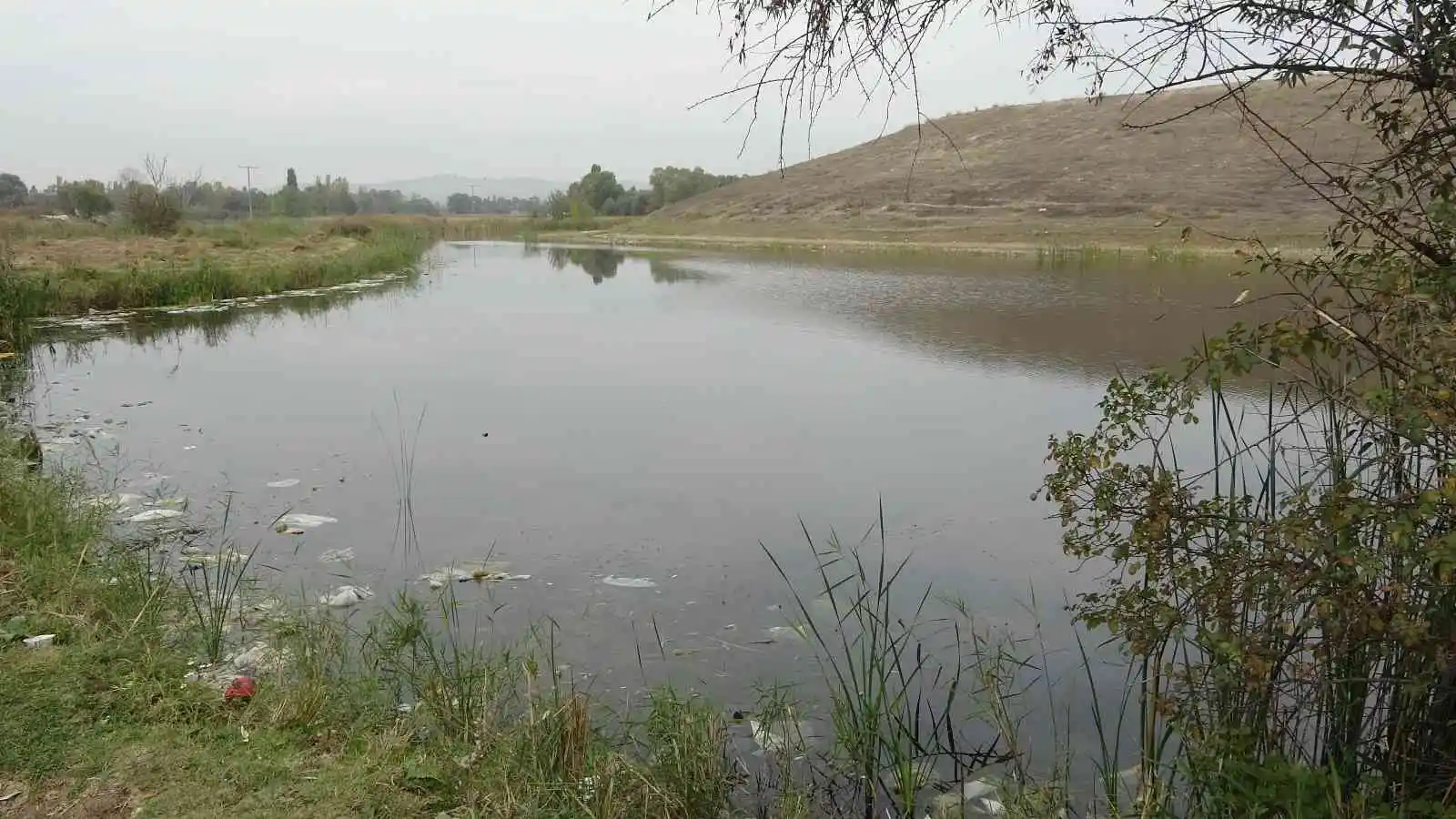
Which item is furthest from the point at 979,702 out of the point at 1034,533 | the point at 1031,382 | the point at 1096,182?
the point at 1096,182

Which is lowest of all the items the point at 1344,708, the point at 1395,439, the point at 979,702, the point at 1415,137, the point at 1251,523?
the point at 979,702

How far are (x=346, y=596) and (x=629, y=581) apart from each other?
1250 mm

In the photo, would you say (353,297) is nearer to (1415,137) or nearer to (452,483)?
(452,483)

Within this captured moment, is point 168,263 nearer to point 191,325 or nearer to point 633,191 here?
point 191,325

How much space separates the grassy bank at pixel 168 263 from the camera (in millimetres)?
13484

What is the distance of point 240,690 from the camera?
2963 mm

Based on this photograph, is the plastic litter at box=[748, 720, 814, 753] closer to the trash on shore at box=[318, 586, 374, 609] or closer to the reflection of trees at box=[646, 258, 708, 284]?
the trash on shore at box=[318, 586, 374, 609]

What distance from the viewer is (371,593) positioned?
4.37 m

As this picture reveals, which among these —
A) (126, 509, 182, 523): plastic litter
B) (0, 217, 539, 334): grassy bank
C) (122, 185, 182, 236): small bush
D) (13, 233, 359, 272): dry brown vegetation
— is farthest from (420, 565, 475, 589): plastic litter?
(122, 185, 182, 236): small bush

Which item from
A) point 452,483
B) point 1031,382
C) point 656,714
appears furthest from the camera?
point 1031,382

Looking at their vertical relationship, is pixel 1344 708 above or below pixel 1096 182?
below

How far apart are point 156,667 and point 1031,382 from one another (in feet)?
26.0

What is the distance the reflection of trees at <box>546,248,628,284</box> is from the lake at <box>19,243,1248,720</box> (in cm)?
1065

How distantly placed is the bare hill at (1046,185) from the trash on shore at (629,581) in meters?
27.8
